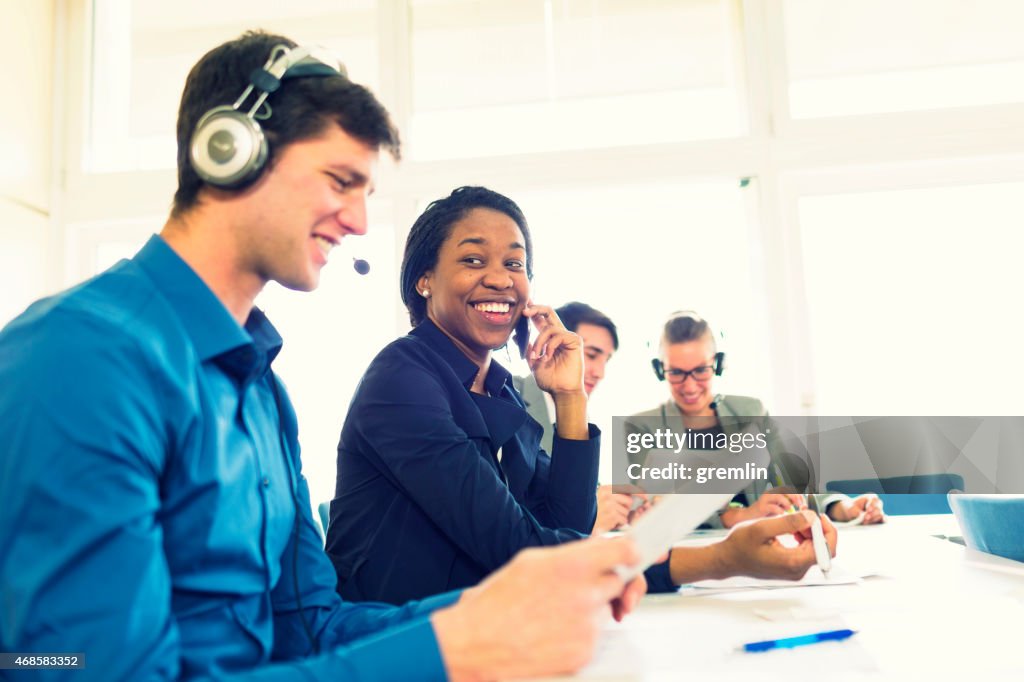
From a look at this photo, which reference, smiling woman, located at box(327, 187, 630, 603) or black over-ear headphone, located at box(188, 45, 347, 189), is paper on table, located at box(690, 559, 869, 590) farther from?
black over-ear headphone, located at box(188, 45, 347, 189)

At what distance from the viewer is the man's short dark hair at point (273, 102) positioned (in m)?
0.93

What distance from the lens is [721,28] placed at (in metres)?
3.38

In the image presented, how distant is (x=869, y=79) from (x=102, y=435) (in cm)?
349

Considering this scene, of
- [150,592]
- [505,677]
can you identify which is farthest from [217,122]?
[505,677]

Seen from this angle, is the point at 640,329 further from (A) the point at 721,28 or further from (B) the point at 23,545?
(B) the point at 23,545

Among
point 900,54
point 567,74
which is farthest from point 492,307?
point 900,54

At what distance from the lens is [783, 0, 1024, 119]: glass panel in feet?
10.5

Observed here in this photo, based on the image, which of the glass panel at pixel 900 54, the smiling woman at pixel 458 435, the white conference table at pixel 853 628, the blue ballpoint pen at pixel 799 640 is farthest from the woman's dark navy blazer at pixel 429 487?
the glass panel at pixel 900 54

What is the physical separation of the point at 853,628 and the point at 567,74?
294 cm

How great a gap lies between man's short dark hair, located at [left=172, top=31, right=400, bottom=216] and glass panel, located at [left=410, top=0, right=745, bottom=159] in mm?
2460

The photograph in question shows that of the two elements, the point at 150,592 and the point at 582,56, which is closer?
the point at 150,592

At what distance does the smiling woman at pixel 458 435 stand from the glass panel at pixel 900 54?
2288 mm

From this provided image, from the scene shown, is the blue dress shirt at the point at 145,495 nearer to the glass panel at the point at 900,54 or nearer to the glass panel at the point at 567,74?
the glass panel at the point at 567,74

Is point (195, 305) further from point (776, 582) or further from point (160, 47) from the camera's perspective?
point (160, 47)
